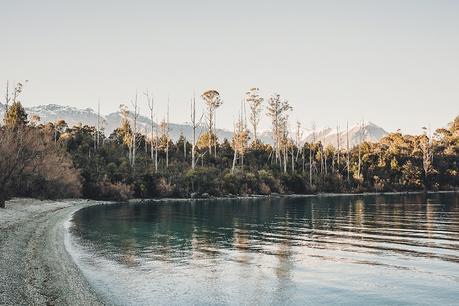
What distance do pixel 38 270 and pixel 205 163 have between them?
7899cm

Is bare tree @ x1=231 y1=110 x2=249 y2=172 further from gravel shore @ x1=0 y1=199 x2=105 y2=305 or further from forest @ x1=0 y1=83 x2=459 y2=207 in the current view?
gravel shore @ x1=0 y1=199 x2=105 y2=305

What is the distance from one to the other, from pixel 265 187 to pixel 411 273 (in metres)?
71.9

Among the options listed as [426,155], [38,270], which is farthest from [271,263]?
[426,155]

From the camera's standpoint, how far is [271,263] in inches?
795

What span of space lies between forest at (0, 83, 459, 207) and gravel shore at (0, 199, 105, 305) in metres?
18.8

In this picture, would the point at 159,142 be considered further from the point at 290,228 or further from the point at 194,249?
the point at 194,249

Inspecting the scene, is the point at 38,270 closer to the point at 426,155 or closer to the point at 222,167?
the point at 222,167

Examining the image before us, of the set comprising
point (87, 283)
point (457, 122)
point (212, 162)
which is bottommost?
point (87, 283)

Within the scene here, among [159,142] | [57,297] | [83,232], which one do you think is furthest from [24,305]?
[159,142]

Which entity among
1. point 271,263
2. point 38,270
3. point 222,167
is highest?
point 222,167

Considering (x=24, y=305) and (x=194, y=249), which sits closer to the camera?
(x=24, y=305)

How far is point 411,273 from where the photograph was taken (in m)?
18.0

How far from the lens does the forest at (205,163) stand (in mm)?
59562

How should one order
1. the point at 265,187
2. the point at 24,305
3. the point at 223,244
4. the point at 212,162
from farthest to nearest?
the point at 212,162
the point at 265,187
the point at 223,244
the point at 24,305
